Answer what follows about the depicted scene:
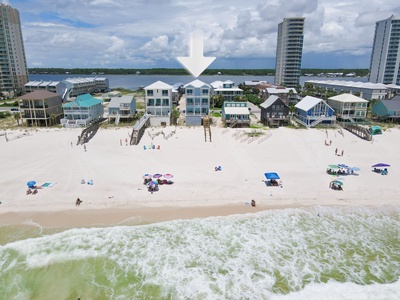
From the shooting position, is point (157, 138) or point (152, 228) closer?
point (152, 228)

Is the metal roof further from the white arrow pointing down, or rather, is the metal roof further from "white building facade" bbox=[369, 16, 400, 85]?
"white building facade" bbox=[369, 16, 400, 85]

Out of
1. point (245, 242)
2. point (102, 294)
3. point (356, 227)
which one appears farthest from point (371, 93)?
point (102, 294)

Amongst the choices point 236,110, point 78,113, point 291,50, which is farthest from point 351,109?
point 291,50

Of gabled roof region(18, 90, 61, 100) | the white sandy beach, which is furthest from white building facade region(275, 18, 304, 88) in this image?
gabled roof region(18, 90, 61, 100)

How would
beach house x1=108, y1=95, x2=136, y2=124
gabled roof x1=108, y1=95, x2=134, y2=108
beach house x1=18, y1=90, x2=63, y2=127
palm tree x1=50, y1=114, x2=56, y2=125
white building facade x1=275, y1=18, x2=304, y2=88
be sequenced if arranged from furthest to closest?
white building facade x1=275, y1=18, x2=304, y2=88 → gabled roof x1=108, y1=95, x2=134, y2=108 → beach house x1=108, y1=95, x2=136, y2=124 → palm tree x1=50, y1=114, x2=56, y2=125 → beach house x1=18, y1=90, x2=63, y2=127

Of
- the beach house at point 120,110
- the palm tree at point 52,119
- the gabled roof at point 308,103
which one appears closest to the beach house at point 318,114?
the gabled roof at point 308,103

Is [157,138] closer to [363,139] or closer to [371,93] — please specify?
[363,139]
